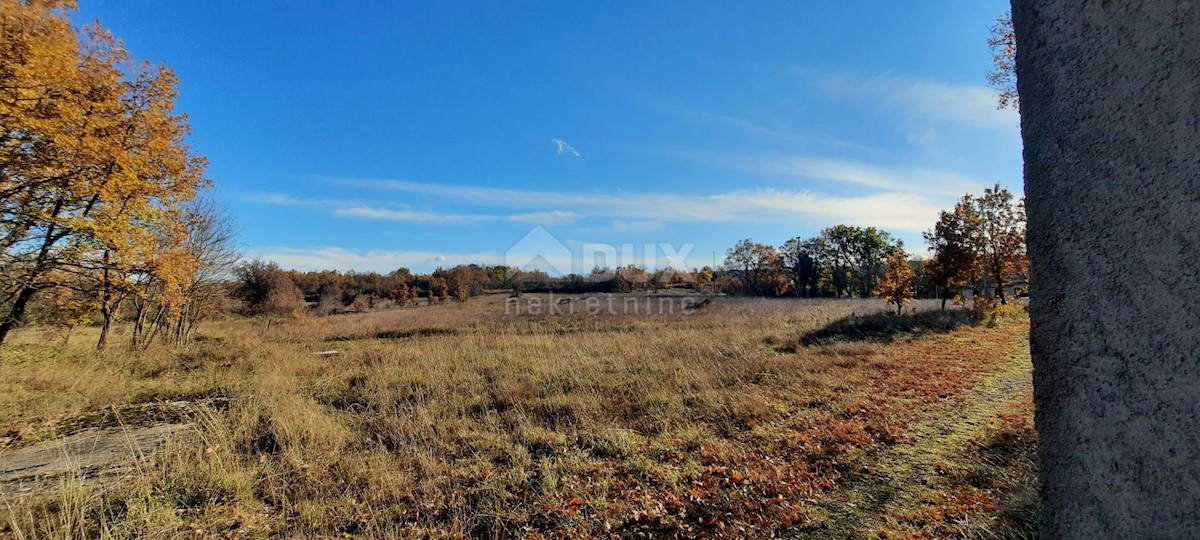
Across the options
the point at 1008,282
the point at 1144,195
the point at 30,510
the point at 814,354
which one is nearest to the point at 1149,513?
the point at 1144,195

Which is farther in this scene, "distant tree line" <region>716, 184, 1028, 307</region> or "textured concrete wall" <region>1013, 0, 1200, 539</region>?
"distant tree line" <region>716, 184, 1028, 307</region>

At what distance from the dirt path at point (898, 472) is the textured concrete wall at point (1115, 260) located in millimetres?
2371

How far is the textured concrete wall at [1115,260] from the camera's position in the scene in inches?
42.6

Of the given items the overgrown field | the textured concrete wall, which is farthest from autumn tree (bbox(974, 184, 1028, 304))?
the textured concrete wall

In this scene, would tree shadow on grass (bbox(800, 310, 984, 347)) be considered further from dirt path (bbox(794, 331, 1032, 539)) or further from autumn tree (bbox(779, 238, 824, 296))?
autumn tree (bbox(779, 238, 824, 296))

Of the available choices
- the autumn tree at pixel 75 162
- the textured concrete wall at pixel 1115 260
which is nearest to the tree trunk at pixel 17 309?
the autumn tree at pixel 75 162

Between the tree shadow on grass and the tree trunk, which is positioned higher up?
the tree trunk

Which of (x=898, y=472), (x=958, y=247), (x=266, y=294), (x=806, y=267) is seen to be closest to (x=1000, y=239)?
(x=958, y=247)

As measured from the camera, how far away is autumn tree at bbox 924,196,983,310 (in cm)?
1997

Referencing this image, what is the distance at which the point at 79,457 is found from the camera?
16.4 ft

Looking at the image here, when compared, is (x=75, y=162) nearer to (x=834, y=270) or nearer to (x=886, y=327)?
(x=886, y=327)

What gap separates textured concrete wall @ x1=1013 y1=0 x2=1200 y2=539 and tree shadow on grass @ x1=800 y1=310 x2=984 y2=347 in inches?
469

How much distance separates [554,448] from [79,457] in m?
5.36

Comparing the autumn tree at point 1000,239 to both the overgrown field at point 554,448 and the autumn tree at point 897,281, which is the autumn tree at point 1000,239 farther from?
the overgrown field at point 554,448
